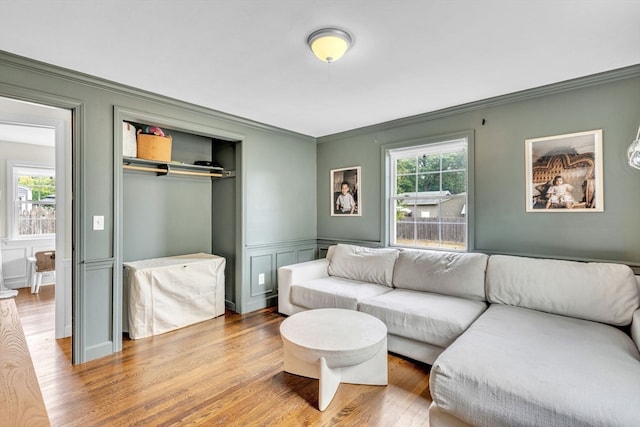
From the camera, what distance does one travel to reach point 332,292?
3.01 m

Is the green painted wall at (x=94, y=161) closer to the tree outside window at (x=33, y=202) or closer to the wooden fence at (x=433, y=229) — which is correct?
the wooden fence at (x=433, y=229)

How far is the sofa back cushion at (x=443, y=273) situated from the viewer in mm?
2695

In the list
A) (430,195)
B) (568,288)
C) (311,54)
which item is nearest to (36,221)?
(311,54)

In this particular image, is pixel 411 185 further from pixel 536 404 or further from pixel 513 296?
pixel 536 404

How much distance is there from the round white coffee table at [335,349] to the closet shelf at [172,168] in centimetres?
217

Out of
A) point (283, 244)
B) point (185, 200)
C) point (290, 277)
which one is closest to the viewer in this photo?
point (290, 277)

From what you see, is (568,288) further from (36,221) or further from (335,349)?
(36,221)

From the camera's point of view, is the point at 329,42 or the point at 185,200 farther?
the point at 185,200

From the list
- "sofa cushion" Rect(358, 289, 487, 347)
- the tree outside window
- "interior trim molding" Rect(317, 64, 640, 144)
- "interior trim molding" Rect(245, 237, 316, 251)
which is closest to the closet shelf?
"interior trim molding" Rect(245, 237, 316, 251)

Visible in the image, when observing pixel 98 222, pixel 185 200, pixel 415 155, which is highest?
pixel 415 155

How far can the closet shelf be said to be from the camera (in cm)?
310

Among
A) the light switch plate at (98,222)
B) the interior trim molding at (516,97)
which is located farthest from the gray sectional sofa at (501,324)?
the light switch plate at (98,222)

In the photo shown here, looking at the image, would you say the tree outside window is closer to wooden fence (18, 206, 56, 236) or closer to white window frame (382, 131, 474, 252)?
wooden fence (18, 206, 56, 236)

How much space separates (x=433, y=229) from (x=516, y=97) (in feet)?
4.92
